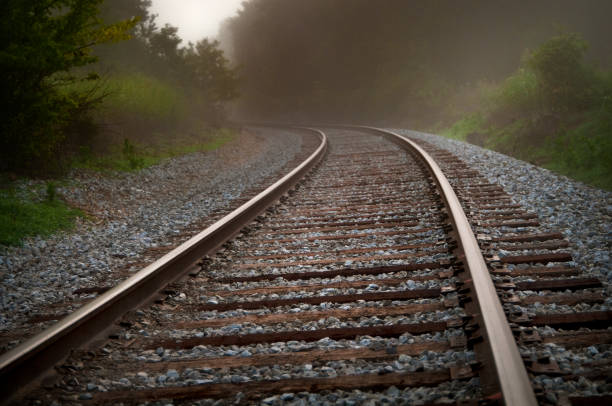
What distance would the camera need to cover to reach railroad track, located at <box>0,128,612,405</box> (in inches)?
77.2

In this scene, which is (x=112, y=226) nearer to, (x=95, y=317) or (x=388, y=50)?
(x=95, y=317)

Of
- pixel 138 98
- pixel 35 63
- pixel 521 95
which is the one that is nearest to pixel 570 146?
pixel 521 95

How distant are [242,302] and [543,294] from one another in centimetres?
184

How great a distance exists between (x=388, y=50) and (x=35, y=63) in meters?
29.1

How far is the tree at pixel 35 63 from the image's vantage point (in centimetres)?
614

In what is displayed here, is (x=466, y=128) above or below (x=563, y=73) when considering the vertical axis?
below

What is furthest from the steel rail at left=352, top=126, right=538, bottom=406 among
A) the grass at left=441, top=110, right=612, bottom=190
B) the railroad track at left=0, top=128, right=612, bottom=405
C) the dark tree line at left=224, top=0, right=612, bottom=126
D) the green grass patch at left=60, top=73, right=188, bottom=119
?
the dark tree line at left=224, top=0, right=612, bottom=126

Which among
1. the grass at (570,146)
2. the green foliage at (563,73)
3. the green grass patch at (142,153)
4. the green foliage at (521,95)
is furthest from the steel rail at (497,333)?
the green foliage at (521,95)

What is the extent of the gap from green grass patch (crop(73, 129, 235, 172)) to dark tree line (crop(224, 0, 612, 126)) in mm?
15016

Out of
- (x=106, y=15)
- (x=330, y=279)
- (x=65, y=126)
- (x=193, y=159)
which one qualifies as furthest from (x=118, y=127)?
(x=330, y=279)

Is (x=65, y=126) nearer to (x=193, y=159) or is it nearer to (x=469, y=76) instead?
(x=193, y=159)

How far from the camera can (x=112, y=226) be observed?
588 centimetres

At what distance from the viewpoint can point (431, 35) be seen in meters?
30.6

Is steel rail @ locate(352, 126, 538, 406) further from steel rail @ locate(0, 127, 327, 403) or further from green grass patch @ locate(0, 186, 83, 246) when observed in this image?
green grass patch @ locate(0, 186, 83, 246)
